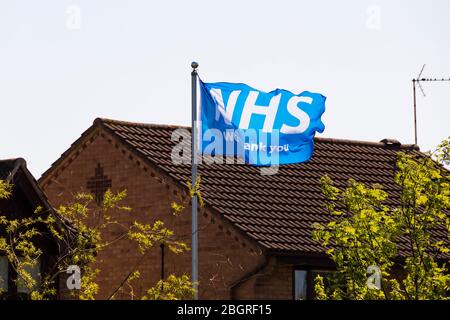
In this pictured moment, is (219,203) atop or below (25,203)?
atop

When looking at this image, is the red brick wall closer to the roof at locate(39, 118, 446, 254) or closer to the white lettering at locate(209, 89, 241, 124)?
the roof at locate(39, 118, 446, 254)

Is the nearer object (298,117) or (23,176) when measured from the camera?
(298,117)

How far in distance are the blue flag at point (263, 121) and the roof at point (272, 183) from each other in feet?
12.7

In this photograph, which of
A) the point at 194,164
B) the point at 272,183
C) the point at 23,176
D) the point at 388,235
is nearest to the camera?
the point at 388,235

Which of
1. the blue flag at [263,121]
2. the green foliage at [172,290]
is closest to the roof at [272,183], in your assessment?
the blue flag at [263,121]

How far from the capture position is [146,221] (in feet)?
117

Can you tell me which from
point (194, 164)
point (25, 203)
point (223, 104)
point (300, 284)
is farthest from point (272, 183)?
point (194, 164)

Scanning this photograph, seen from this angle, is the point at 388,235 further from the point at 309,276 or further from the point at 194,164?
the point at 309,276

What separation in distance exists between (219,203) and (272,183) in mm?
3116

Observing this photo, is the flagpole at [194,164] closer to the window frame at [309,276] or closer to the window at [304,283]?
the window frame at [309,276]

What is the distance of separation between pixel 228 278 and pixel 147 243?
12394mm

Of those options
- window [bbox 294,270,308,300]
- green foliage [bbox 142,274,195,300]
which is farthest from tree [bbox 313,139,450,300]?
window [bbox 294,270,308,300]

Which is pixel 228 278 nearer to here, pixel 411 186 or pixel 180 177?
pixel 180 177
